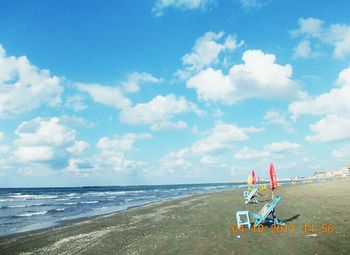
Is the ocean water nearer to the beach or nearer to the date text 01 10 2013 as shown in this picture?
the beach

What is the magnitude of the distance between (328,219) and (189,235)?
296 inches

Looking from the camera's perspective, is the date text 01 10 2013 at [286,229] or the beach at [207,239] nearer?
the beach at [207,239]

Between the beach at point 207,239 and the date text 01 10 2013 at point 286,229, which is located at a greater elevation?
the date text 01 10 2013 at point 286,229

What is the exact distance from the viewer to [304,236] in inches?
563

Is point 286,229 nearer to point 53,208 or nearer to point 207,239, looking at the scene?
point 207,239

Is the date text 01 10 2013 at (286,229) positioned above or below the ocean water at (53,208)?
below

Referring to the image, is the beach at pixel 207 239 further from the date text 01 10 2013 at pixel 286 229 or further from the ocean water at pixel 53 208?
the ocean water at pixel 53 208

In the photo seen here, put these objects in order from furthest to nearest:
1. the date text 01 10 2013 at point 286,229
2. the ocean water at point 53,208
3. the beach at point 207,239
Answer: the ocean water at point 53,208 → the date text 01 10 2013 at point 286,229 → the beach at point 207,239

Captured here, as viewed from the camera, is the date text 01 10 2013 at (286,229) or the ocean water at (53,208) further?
the ocean water at (53,208)

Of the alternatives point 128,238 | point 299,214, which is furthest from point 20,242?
point 299,214

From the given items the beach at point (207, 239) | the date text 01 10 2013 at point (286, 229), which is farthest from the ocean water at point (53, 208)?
the date text 01 10 2013 at point (286, 229)

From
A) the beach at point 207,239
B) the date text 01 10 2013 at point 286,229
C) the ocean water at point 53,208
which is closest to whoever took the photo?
the beach at point 207,239

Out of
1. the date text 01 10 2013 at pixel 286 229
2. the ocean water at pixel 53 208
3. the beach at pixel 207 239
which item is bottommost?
the beach at pixel 207 239

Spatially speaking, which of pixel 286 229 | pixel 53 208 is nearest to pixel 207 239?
pixel 286 229
